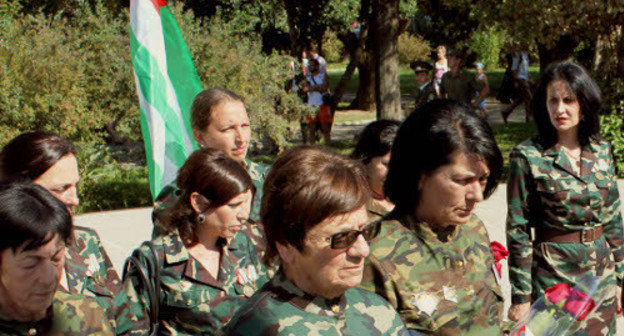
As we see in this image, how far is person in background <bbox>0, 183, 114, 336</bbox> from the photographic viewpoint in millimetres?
2494

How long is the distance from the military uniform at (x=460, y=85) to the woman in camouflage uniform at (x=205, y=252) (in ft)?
32.2

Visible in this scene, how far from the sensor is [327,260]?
6.48 feet

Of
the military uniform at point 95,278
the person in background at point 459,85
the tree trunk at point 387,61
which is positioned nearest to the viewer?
the military uniform at point 95,278

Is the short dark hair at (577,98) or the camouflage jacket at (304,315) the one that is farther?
the short dark hair at (577,98)

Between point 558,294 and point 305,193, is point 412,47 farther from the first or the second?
point 305,193

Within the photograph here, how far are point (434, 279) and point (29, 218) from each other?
133 centimetres

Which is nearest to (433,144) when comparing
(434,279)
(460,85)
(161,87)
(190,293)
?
(434,279)

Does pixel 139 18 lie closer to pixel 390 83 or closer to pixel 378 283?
pixel 378 283

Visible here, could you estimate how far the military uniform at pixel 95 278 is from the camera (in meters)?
3.00

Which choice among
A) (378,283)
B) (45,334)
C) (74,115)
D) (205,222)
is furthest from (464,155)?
(74,115)

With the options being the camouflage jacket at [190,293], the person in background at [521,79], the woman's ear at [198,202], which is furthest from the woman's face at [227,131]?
the person in background at [521,79]

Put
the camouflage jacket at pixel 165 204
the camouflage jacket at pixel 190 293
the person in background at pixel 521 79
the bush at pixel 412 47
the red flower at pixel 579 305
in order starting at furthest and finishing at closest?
the bush at pixel 412 47 → the person in background at pixel 521 79 → the camouflage jacket at pixel 165 204 → the camouflage jacket at pixel 190 293 → the red flower at pixel 579 305

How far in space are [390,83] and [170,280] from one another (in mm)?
10875

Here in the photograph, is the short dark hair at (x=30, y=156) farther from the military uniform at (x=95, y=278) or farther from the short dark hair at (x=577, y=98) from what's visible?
the short dark hair at (x=577, y=98)
